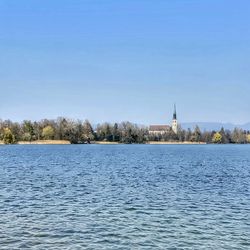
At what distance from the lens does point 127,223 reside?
103 feet

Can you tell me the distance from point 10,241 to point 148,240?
8019 millimetres

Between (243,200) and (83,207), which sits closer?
(83,207)

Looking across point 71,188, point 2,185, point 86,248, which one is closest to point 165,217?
point 86,248

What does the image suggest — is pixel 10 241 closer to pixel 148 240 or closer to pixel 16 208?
pixel 148 240

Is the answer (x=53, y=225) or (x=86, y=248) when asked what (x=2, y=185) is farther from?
(x=86, y=248)

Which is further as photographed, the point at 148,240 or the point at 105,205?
the point at 105,205

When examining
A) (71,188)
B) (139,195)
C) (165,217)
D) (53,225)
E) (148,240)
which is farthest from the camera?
(71,188)

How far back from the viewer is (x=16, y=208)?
36.8 meters

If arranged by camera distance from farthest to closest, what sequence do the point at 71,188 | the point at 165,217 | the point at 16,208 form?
the point at 71,188 < the point at 16,208 < the point at 165,217

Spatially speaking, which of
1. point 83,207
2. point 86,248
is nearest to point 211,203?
point 83,207

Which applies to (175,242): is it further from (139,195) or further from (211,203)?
(139,195)

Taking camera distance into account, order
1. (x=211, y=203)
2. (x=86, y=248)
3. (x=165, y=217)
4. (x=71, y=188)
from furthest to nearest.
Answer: (x=71, y=188), (x=211, y=203), (x=165, y=217), (x=86, y=248)

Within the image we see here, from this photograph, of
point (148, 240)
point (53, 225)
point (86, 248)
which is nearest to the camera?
point (86, 248)

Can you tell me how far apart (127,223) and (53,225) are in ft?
16.5
